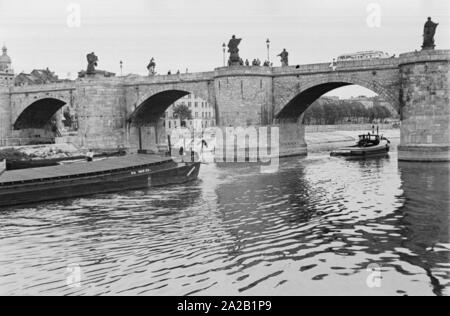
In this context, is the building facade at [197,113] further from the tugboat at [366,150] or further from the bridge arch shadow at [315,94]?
the tugboat at [366,150]

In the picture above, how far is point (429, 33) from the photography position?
40.9m

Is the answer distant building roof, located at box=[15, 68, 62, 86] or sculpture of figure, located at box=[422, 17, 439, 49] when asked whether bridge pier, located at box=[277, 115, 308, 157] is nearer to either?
sculpture of figure, located at box=[422, 17, 439, 49]

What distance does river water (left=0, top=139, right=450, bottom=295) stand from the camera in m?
14.1

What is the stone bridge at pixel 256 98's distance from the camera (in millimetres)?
40250

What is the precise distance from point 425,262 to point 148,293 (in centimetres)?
831

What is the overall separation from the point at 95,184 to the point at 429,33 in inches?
1118

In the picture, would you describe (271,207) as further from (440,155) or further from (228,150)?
(228,150)

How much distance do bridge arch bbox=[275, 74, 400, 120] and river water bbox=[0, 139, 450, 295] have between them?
13.2 metres

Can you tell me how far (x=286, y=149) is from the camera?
2100 inches

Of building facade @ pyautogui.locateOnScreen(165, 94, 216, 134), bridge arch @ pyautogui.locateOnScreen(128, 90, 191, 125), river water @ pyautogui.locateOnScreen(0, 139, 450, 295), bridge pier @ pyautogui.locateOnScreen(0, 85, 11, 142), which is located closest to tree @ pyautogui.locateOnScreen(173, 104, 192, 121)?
building facade @ pyautogui.locateOnScreen(165, 94, 216, 134)

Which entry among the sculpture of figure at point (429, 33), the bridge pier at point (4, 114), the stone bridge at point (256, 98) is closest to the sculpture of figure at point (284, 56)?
the stone bridge at point (256, 98)

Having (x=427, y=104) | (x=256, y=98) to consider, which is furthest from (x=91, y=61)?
(x=427, y=104)

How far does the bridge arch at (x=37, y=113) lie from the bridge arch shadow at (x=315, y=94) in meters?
33.3

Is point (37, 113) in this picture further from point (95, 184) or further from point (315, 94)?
point (95, 184)
